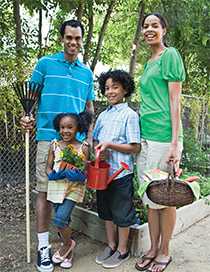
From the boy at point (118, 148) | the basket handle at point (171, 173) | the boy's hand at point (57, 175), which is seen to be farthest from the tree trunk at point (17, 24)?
the basket handle at point (171, 173)

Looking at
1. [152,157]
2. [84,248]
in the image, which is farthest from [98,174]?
[84,248]

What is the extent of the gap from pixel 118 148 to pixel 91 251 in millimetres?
973

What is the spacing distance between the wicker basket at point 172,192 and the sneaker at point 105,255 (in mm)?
723

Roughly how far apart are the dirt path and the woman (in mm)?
307

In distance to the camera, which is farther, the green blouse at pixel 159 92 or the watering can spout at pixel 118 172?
the watering can spout at pixel 118 172

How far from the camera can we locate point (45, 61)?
115 inches

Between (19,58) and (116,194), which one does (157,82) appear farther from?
(19,58)

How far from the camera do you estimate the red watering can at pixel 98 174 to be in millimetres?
2785

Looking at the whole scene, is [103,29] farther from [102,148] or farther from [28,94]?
[102,148]

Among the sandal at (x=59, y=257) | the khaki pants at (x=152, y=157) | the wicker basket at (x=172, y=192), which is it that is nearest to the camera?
the wicker basket at (x=172, y=192)

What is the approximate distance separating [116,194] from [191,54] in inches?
180

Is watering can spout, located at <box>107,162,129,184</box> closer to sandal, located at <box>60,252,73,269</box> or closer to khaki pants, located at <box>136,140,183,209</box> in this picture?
khaki pants, located at <box>136,140,183,209</box>

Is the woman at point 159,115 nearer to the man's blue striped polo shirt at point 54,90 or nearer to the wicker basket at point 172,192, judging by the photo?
the wicker basket at point 172,192

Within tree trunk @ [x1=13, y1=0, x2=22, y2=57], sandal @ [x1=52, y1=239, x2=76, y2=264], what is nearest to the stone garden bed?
sandal @ [x1=52, y1=239, x2=76, y2=264]
